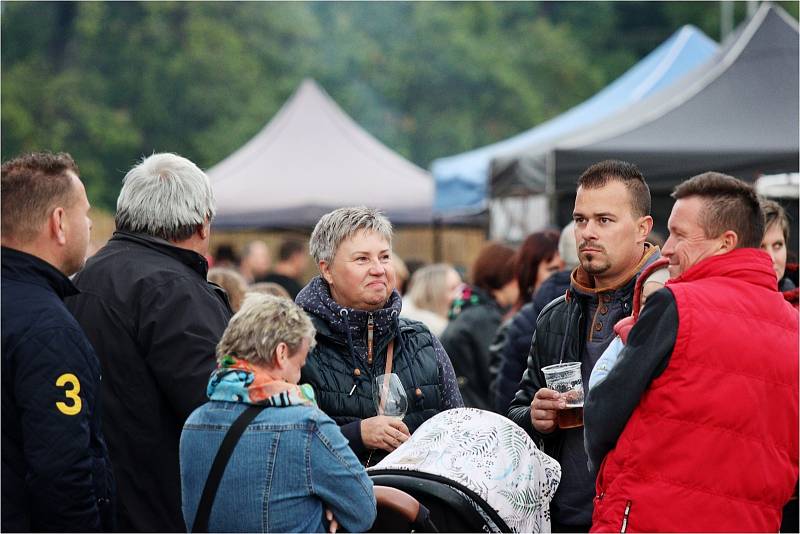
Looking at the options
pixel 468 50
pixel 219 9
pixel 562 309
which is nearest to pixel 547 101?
pixel 468 50

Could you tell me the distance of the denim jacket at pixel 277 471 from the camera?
9.91 ft

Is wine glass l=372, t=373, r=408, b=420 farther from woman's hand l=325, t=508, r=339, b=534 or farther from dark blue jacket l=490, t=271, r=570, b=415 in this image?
dark blue jacket l=490, t=271, r=570, b=415

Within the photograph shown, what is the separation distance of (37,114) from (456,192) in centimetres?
2424

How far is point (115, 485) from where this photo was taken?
354 cm

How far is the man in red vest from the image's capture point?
287 centimetres

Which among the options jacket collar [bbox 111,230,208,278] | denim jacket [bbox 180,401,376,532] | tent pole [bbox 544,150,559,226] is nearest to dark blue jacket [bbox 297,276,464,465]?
jacket collar [bbox 111,230,208,278]

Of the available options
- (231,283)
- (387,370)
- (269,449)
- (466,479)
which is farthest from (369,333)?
(231,283)

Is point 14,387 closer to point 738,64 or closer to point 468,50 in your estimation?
point 738,64

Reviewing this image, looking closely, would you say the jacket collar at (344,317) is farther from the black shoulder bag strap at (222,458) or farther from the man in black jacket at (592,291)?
the black shoulder bag strap at (222,458)

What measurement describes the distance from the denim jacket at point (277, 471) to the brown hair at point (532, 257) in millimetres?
3553

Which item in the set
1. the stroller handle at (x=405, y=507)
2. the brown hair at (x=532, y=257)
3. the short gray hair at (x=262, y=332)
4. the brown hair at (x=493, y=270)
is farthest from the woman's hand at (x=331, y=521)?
the brown hair at (x=493, y=270)

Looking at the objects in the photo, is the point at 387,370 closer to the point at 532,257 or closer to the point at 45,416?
the point at 45,416

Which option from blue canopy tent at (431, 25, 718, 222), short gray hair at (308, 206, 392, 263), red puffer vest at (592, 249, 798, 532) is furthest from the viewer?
blue canopy tent at (431, 25, 718, 222)

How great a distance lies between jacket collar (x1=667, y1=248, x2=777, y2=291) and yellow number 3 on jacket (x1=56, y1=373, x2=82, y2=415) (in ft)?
5.78
